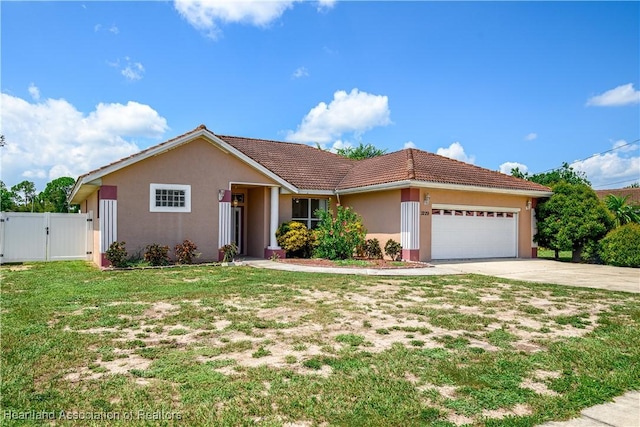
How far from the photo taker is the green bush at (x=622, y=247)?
659 inches

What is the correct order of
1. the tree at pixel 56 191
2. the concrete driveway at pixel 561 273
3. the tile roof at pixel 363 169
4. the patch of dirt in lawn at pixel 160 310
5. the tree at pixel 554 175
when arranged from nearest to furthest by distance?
the patch of dirt in lawn at pixel 160 310, the concrete driveway at pixel 561 273, the tile roof at pixel 363 169, the tree at pixel 554 175, the tree at pixel 56 191

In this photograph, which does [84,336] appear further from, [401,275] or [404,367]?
[401,275]

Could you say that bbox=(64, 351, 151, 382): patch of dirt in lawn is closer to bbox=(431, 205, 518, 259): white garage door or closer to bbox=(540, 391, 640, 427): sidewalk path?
bbox=(540, 391, 640, 427): sidewalk path

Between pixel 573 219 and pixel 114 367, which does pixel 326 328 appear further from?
pixel 573 219

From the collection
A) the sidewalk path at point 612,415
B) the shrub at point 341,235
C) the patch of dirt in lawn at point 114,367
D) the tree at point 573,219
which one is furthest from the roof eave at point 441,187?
the patch of dirt in lawn at point 114,367

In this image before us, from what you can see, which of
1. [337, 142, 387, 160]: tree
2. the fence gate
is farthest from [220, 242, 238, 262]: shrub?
[337, 142, 387, 160]: tree

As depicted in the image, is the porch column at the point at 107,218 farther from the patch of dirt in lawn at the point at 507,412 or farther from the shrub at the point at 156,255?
the patch of dirt in lawn at the point at 507,412

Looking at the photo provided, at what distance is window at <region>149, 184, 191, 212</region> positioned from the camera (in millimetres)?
15312

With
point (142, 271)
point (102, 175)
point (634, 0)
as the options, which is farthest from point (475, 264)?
point (102, 175)

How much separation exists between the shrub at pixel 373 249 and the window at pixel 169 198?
25.6ft

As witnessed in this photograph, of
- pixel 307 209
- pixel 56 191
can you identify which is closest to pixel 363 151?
pixel 307 209

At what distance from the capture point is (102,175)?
14.2 m

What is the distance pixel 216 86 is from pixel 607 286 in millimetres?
15425

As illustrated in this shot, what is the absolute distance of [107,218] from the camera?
1440 cm
